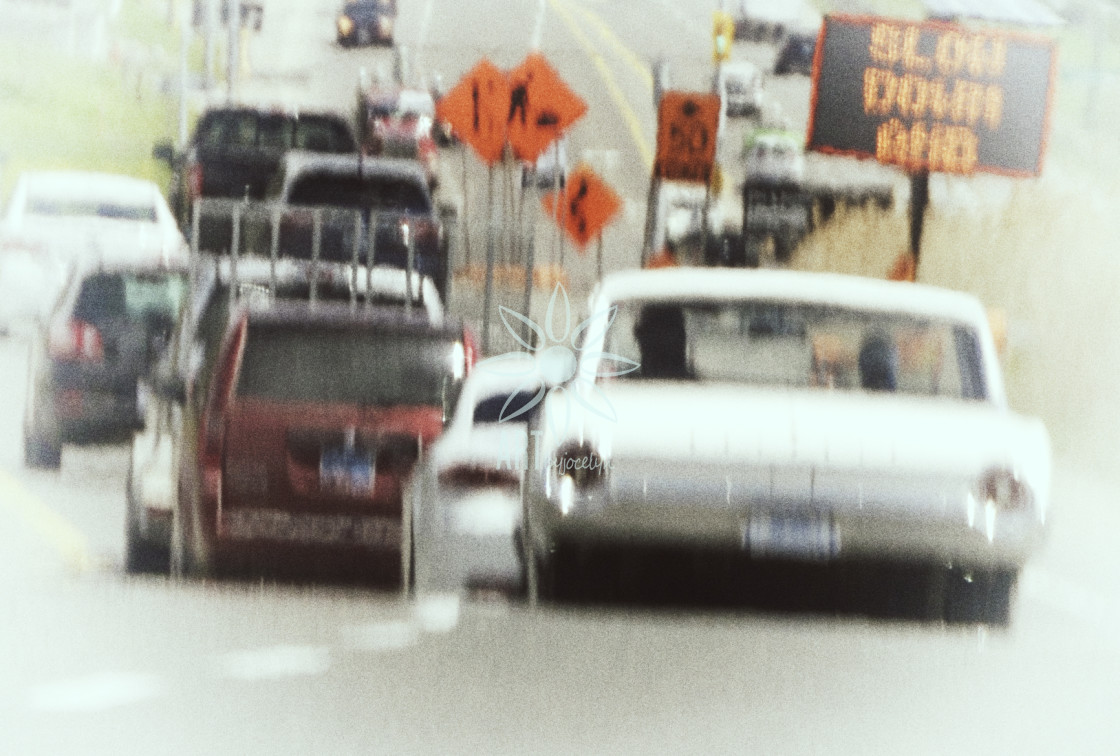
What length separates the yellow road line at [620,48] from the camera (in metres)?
57.5

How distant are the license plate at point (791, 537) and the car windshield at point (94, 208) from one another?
1468 centimetres

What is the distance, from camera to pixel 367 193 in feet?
58.0

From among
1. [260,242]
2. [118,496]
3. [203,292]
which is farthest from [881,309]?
[260,242]

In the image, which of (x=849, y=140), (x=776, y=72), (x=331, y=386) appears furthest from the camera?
(x=776, y=72)

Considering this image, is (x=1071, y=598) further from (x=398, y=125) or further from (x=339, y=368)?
(x=398, y=125)

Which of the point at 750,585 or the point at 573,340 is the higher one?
the point at 573,340

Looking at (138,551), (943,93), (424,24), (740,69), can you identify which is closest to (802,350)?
(138,551)

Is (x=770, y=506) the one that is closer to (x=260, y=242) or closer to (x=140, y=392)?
(x=140, y=392)

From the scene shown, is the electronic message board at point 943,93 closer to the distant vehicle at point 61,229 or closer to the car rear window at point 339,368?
the distant vehicle at point 61,229

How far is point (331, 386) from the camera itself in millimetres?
8617

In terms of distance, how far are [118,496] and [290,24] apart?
4775cm

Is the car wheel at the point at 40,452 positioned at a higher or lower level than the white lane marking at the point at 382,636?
lower

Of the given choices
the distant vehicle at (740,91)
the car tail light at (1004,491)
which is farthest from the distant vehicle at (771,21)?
the car tail light at (1004,491)

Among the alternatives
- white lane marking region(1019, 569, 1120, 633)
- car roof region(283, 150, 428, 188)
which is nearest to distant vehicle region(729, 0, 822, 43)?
car roof region(283, 150, 428, 188)
